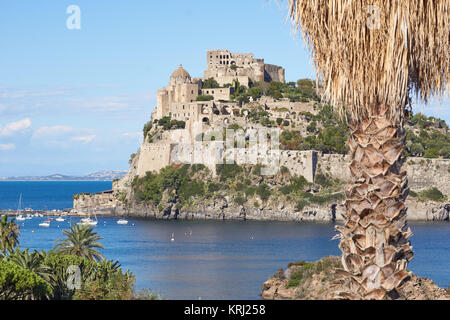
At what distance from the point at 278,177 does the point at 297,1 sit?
7457 cm

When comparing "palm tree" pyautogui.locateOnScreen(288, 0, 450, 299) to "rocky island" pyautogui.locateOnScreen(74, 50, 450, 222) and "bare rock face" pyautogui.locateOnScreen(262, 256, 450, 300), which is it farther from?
"rocky island" pyautogui.locateOnScreen(74, 50, 450, 222)

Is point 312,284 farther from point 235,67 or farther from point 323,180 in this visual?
point 235,67

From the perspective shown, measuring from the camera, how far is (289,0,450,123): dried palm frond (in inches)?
260

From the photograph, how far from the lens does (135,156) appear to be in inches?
3883

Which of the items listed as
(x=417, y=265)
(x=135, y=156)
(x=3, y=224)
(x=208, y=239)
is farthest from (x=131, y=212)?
(x=3, y=224)

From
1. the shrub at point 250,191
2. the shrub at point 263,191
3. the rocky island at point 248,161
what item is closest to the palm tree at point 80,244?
the rocky island at point 248,161

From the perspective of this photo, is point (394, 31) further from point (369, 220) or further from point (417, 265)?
point (417, 265)

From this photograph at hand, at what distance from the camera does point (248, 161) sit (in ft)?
272

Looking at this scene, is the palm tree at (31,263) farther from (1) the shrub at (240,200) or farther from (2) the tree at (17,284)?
(1) the shrub at (240,200)

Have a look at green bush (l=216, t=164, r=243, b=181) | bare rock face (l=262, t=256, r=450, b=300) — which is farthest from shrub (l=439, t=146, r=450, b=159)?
bare rock face (l=262, t=256, r=450, b=300)

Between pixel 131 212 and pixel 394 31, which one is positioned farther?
pixel 131 212

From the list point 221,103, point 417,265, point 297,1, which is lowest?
point 417,265

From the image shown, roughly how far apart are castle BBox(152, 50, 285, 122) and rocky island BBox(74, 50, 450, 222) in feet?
0.47

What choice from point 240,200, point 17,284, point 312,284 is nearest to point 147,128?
point 240,200
